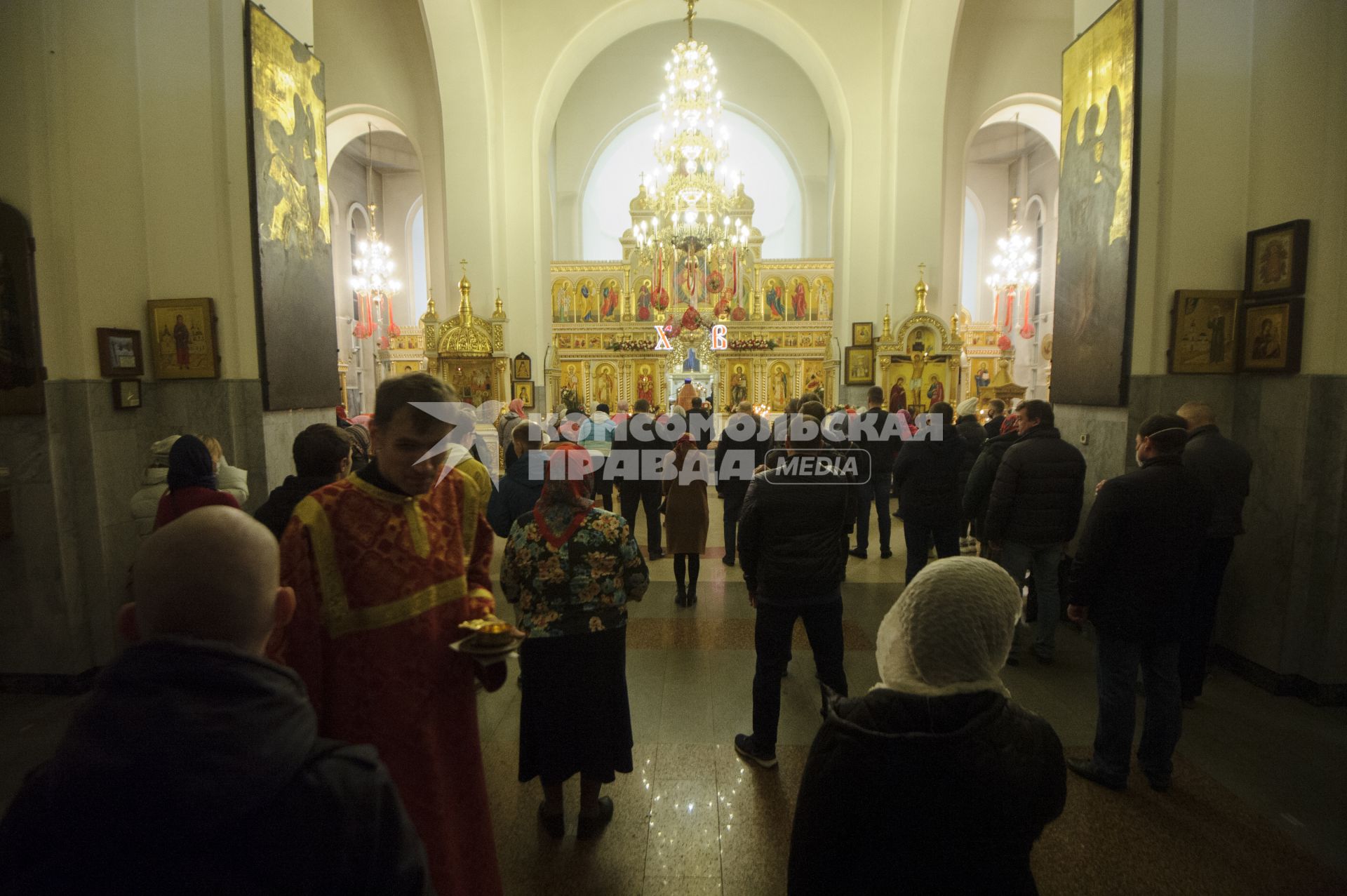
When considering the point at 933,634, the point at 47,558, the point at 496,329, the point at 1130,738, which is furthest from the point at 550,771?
the point at 496,329

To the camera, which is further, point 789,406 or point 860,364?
point 860,364

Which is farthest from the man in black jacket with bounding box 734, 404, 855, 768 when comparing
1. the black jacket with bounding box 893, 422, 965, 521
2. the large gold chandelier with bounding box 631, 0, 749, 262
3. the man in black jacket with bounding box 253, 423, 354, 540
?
the large gold chandelier with bounding box 631, 0, 749, 262

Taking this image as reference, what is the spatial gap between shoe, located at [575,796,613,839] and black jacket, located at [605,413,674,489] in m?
4.09

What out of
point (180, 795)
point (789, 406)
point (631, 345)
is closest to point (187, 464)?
point (180, 795)

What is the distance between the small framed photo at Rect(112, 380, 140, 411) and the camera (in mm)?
4477

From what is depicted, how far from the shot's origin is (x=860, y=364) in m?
14.2

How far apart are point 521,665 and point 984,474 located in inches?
153

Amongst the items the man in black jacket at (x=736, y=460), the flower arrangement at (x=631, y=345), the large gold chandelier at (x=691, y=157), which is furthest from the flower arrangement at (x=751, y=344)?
the man in black jacket at (x=736, y=460)

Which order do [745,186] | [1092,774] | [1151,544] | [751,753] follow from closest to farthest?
[1151,544] < [1092,774] < [751,753] < [745,186]

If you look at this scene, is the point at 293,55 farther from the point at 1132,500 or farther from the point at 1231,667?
the point at 1231,667

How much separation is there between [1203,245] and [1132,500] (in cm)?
294

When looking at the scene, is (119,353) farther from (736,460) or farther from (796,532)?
(736,460)

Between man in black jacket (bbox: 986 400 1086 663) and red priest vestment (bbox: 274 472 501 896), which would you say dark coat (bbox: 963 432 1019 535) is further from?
red priest vestment (bbox: 274 472 501 896)

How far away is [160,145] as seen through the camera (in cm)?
462
